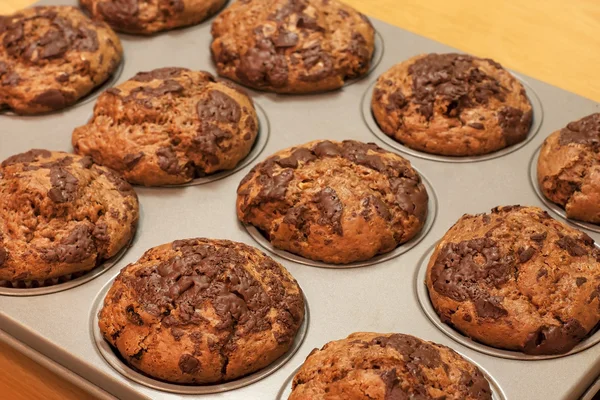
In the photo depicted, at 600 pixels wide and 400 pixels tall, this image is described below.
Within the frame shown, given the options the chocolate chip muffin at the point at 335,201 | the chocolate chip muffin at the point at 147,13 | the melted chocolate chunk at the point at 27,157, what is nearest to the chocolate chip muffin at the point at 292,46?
the chocolate chip muffin at the point at 147,13

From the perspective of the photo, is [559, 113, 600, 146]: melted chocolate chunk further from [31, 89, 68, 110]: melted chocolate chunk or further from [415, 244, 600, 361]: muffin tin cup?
[31, 89, 68, 110]: melted chocolate chunk

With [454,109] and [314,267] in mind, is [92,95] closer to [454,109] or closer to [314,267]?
[314,267]

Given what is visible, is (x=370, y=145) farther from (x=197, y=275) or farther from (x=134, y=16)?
(x=134, y=16)

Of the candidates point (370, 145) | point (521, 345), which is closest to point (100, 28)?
point (370, 145)

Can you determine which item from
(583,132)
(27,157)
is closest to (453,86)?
(583,132)

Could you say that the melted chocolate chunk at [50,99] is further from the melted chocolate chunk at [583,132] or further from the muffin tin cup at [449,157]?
the melted chocolate chunk at [583,132]

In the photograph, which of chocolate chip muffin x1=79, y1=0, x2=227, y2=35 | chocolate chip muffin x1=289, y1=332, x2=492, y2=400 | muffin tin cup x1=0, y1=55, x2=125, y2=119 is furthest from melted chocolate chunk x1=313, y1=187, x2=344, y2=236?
chocolate chip muffin x1=79, y1=0, x2=227, y2=35

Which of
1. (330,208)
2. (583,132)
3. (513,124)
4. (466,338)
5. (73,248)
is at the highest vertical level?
(583,132)
